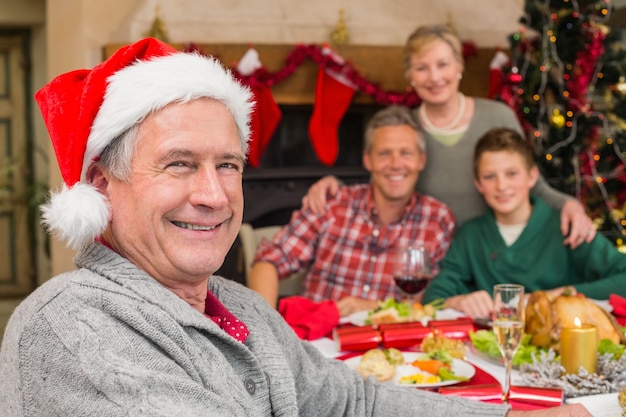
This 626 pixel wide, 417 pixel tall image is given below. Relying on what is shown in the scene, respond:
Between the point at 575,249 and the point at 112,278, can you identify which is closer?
the point at 112,278

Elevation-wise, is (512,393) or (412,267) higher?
(412,267)

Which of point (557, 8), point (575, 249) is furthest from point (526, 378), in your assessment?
point (557, 8)

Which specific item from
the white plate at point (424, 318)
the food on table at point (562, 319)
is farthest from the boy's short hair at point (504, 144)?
the food on table at point (562, 319)

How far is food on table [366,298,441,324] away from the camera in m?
1.98

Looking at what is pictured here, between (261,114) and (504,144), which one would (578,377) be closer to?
(504,144)

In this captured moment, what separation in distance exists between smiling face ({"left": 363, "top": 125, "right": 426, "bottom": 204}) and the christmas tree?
1681mm

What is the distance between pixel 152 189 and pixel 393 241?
1.72 m

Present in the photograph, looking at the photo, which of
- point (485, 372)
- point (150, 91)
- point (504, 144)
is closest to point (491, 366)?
point (485, 372)

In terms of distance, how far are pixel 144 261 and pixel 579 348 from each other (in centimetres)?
87

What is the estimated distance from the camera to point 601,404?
138 centimetres

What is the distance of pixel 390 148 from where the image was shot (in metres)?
2.69

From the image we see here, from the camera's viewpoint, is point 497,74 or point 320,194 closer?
point 320,194

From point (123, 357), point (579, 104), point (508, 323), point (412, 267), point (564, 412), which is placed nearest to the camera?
point (123, 357)

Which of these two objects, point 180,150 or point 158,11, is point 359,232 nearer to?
point 180,150
